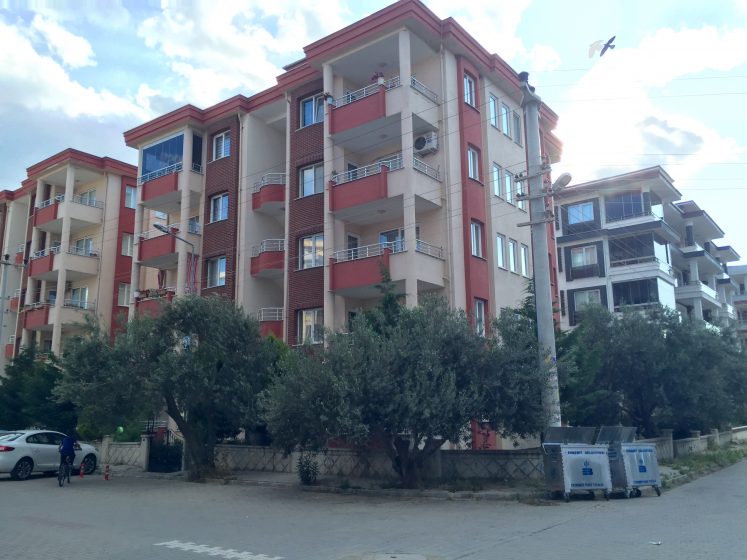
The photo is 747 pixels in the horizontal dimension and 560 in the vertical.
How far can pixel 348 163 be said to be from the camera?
2681 cm

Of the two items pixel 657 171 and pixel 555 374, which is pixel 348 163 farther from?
pixel 657 171

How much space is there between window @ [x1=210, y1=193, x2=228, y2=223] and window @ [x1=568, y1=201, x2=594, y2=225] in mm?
28448

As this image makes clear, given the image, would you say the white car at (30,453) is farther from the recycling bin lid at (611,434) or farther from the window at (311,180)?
the recycling bin lid at (611,434)

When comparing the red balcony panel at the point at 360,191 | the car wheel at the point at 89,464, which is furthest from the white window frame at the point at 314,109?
the car wheel at the point at 89,464

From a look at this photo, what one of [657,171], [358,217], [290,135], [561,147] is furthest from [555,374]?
[657,171]

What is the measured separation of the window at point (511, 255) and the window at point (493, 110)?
4948 mm

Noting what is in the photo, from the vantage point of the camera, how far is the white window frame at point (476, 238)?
25562 millimetres

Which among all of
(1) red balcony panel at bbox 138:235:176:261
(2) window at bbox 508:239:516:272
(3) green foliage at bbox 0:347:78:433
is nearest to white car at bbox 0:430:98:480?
(3) green foliage at bbox 0:347:78:433

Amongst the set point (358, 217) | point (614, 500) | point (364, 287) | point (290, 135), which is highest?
point (290, 135)

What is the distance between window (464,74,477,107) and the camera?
2673 centimetres

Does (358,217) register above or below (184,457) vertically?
above

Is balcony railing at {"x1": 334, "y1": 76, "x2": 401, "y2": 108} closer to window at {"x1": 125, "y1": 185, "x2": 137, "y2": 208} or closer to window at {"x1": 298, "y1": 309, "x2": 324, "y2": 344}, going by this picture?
window at {"x1": 298, "y1": 309, "x2": 324, "y2": 344}

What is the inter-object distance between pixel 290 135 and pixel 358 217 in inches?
213

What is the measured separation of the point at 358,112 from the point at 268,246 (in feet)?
24.4
